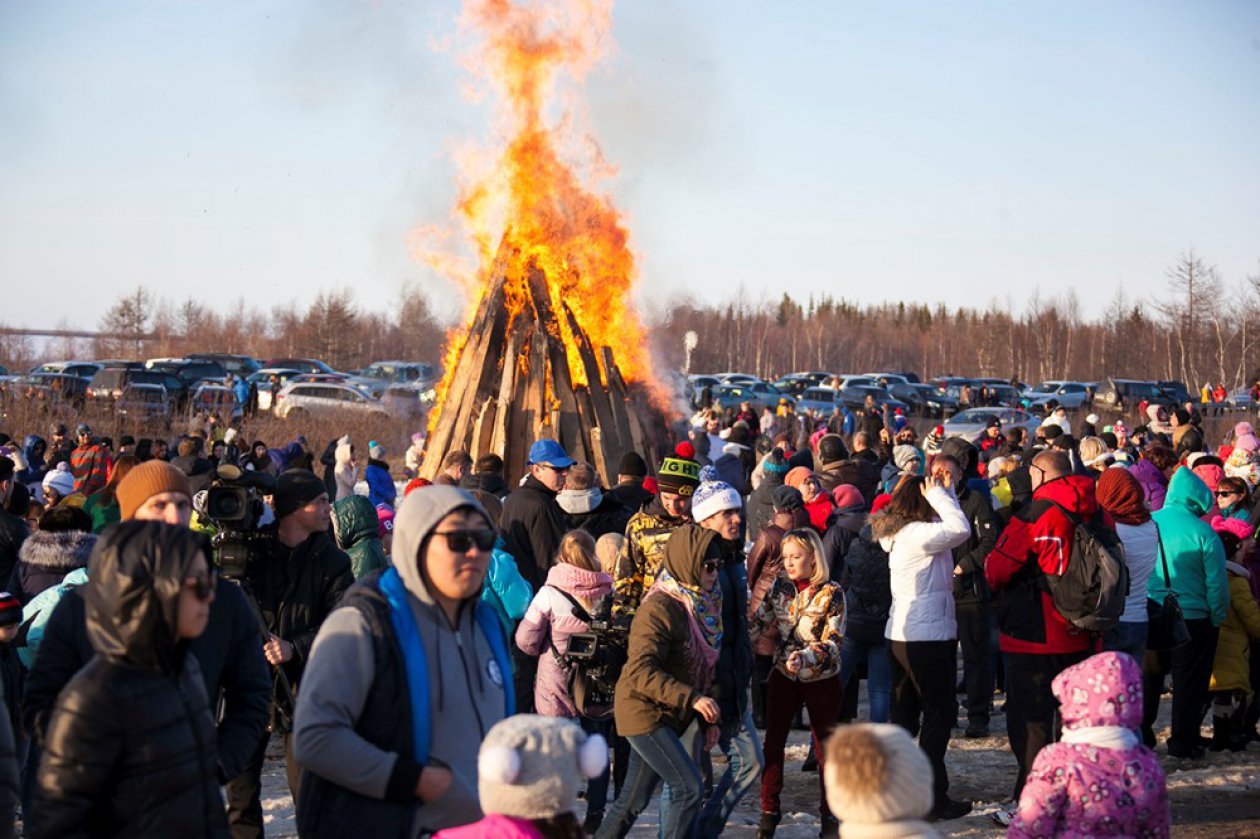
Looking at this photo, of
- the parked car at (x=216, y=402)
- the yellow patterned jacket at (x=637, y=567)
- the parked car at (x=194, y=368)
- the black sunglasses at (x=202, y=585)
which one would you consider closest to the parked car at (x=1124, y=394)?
the parked car at (x=216, y=402)

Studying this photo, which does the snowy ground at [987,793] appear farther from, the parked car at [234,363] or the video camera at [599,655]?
the parked car at [234,363]

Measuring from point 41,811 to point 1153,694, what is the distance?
7.90m

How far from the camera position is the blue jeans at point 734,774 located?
6.84 meters

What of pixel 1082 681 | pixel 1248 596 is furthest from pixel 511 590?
pixel 1248 596

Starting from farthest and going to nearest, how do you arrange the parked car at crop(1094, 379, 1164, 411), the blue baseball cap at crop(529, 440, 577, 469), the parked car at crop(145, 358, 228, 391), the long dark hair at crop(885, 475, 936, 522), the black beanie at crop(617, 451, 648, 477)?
1. the parked car at crop(1094, 379, 1164, 411)
2. the parked car at crop(145, 358, 228, 391)
3. the black beanie at crop(617, 451, 648, 477)
4. the blue baseball cap at crop(529, 440, 577, 469)
5. the long dark hair at crop(885, 475, 936, 522)

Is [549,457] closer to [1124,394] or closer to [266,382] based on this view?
[266,382]

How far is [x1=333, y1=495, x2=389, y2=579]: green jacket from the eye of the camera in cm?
750

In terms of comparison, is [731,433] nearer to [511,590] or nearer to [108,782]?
[511,590]

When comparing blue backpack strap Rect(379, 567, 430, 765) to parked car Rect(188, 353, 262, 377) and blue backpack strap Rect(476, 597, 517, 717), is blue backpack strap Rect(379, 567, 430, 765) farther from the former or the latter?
parked car Rect(188, 353, 262, 377)

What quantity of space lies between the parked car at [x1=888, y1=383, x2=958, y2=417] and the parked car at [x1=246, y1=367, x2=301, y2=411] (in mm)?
18292

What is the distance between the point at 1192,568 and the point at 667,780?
15.2ft

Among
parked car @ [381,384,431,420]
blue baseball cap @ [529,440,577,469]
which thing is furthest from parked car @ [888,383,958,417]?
blue baseball cap @ [529,440,577,469]

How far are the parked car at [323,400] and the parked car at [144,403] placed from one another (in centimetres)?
260

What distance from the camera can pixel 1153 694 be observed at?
9.70 metres
